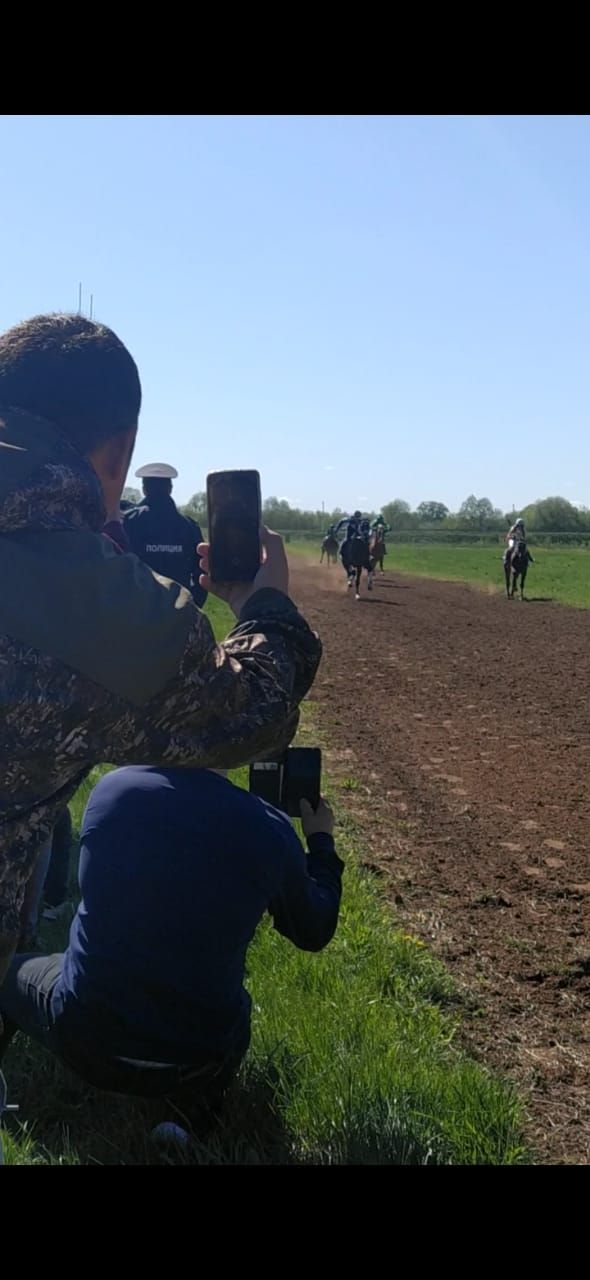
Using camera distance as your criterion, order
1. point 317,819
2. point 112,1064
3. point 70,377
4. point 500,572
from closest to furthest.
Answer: point 70,377
point 112,1064
point 317,819
point 500,572

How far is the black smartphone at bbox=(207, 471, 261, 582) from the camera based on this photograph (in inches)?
87.0

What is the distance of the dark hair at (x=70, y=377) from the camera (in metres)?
1.81

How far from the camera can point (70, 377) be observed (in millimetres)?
1833

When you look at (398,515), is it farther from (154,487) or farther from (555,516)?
(154,487)

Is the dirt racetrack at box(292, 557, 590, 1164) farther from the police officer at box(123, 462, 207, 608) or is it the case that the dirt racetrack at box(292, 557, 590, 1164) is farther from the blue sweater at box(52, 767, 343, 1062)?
the police officer at box(123, 462, 207, 608)

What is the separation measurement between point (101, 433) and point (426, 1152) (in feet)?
6.55

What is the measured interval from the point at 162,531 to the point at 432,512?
128 metres

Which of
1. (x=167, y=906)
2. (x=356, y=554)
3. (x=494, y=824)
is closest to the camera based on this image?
(x=167, y=906)

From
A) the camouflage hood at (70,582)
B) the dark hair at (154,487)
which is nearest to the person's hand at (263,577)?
the camouflage hood at (70,582)

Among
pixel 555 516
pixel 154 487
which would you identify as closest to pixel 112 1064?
pixel 154 487

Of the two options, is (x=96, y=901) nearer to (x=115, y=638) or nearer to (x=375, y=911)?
Answer: (x=115, y=638)

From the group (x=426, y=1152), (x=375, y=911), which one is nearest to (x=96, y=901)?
(x=426, y=1152)

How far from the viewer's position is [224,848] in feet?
8.43

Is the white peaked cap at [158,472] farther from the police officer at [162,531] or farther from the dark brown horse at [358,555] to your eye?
the dark brown horse at [358,555]
